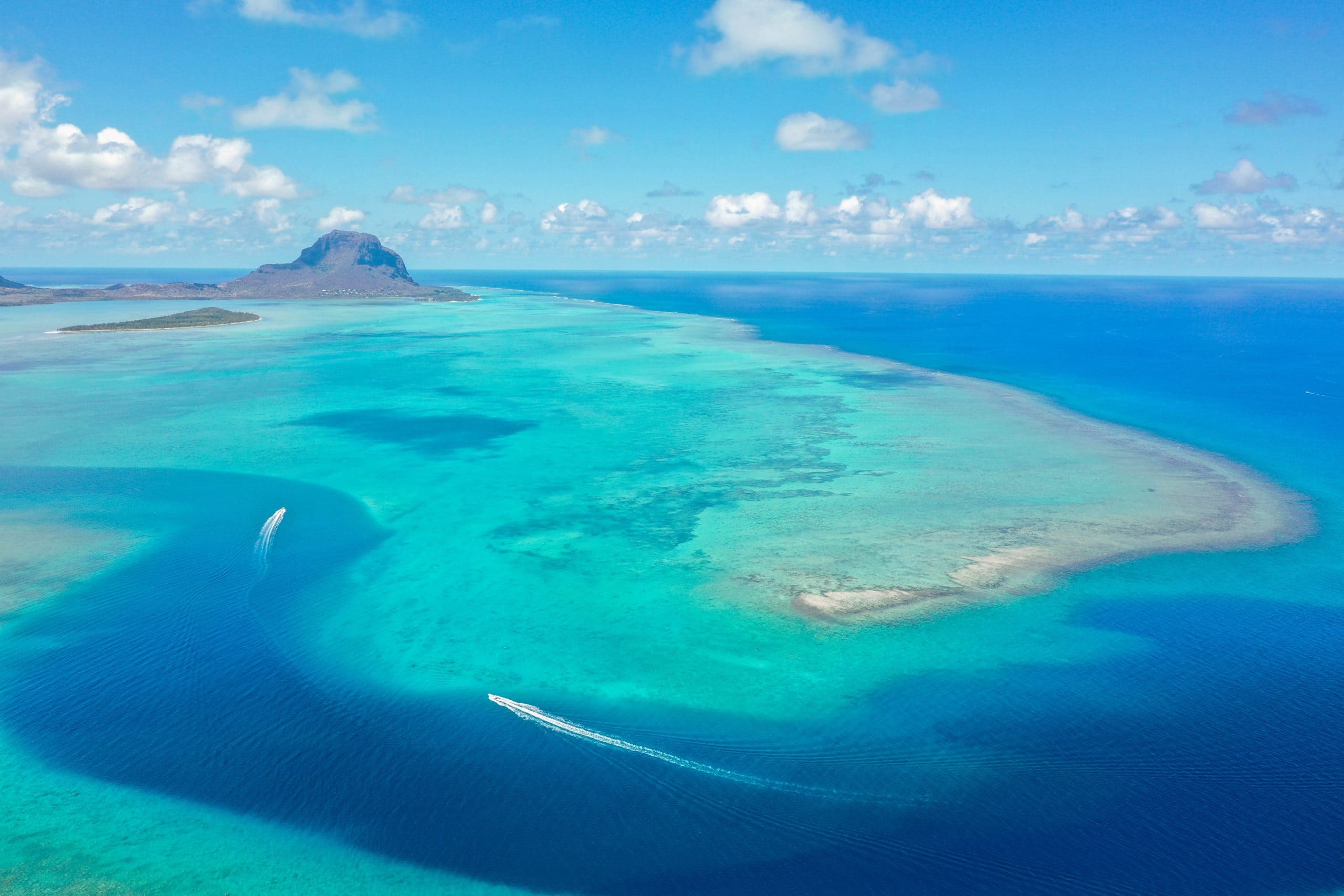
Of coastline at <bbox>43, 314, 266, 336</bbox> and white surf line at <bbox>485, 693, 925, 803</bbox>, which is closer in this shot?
white surf line at <bbox>485, 693, 925, 803</bbox>

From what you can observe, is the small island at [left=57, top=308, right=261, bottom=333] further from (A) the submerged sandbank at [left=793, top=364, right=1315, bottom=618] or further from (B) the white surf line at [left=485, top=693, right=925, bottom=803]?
(A) the submerged sandbank at [left=793, top=364, right=1315, bottom=618]

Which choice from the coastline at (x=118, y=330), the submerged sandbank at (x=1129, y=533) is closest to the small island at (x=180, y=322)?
the coastline at (x=118, y=330)

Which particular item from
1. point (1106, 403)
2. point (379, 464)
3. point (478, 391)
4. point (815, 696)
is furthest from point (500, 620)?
point (1106, 403)

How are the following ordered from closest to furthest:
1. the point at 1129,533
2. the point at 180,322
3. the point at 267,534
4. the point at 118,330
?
1. the point at 267,534
2. the point at 1129,533
3. the point at 118,330
4. the point at 180,322

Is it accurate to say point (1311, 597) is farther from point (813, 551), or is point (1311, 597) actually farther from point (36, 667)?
point (36, 667)

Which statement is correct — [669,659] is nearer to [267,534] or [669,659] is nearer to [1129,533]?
[267,534]

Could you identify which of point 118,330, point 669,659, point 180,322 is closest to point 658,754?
point 669,659

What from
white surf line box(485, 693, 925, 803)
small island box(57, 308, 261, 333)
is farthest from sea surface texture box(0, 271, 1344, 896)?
small island box(57, 308, 261, 333)
